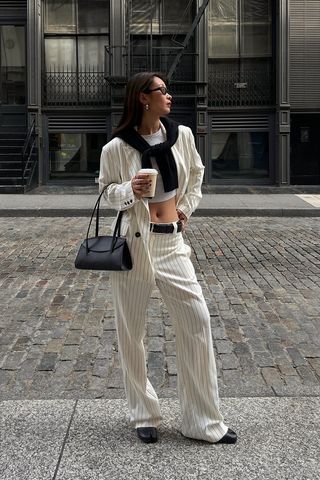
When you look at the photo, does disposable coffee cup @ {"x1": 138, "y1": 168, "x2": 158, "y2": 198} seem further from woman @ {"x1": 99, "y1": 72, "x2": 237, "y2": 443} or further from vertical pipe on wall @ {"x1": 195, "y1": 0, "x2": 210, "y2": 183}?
vertical pipe on wall @ {"x1": 195, "y1": 0, "x2": 210, "y2": 183}

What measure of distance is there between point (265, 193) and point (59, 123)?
6.39 meters

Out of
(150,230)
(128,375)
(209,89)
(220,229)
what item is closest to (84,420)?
(128,375)

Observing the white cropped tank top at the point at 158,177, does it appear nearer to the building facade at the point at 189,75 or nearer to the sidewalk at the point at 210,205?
the sidewalk at the point at 210,205

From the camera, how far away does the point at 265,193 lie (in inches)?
658

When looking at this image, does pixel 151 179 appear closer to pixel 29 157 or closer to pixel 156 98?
pixel 156 98

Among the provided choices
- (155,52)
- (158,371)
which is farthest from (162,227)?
(155,52)

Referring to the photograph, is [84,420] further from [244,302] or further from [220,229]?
[220,229]

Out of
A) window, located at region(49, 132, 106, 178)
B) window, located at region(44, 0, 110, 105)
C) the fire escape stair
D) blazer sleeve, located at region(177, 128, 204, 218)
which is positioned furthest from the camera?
window, located at region(49, 132, 106, 178)

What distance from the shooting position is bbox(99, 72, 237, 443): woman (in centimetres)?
313

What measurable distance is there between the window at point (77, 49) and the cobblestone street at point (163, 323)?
9.27 meters

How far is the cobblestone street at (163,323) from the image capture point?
14.1ft

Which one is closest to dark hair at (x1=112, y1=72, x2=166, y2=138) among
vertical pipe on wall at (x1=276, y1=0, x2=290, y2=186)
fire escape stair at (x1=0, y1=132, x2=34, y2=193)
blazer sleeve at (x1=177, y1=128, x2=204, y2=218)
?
blazer sleeve at (x1=177, y1=128, x2=204, y2=218)

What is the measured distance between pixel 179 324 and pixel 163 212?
23.0 inches

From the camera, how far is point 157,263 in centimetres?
317
